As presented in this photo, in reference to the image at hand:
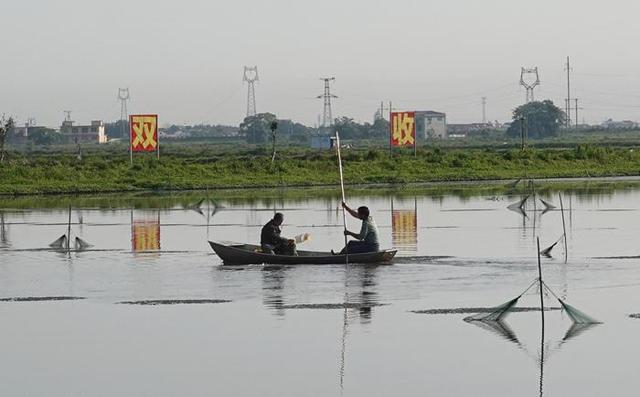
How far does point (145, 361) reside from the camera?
18.7m

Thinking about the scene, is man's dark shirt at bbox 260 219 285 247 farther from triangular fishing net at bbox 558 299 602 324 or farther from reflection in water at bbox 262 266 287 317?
triangular fishing net at bbox 558 299 602 324

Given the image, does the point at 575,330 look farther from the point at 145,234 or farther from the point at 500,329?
the point at 145,234

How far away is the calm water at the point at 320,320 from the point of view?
17188 mm

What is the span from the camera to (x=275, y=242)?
31250mm

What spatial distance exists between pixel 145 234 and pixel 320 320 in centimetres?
1981

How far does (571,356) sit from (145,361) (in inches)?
214

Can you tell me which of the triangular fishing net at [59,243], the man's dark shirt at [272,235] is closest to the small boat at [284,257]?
the man's dark shirt at [272,235]

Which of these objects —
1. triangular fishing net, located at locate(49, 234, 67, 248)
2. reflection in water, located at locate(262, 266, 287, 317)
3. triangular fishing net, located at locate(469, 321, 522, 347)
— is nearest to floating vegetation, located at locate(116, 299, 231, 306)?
reflection in water, located at locate(262, 266, 287, 317)

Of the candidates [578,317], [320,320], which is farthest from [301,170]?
[578,317]

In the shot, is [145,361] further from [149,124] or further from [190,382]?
[149,124]

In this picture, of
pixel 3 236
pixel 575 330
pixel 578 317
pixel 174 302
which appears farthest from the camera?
pixel 3 236

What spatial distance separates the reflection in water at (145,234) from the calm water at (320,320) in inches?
5.8

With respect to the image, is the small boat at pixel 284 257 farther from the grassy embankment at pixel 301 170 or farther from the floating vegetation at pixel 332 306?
the grassy embankment at pixel 301 170

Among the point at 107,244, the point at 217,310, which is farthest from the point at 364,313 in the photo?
the point at 107,244
